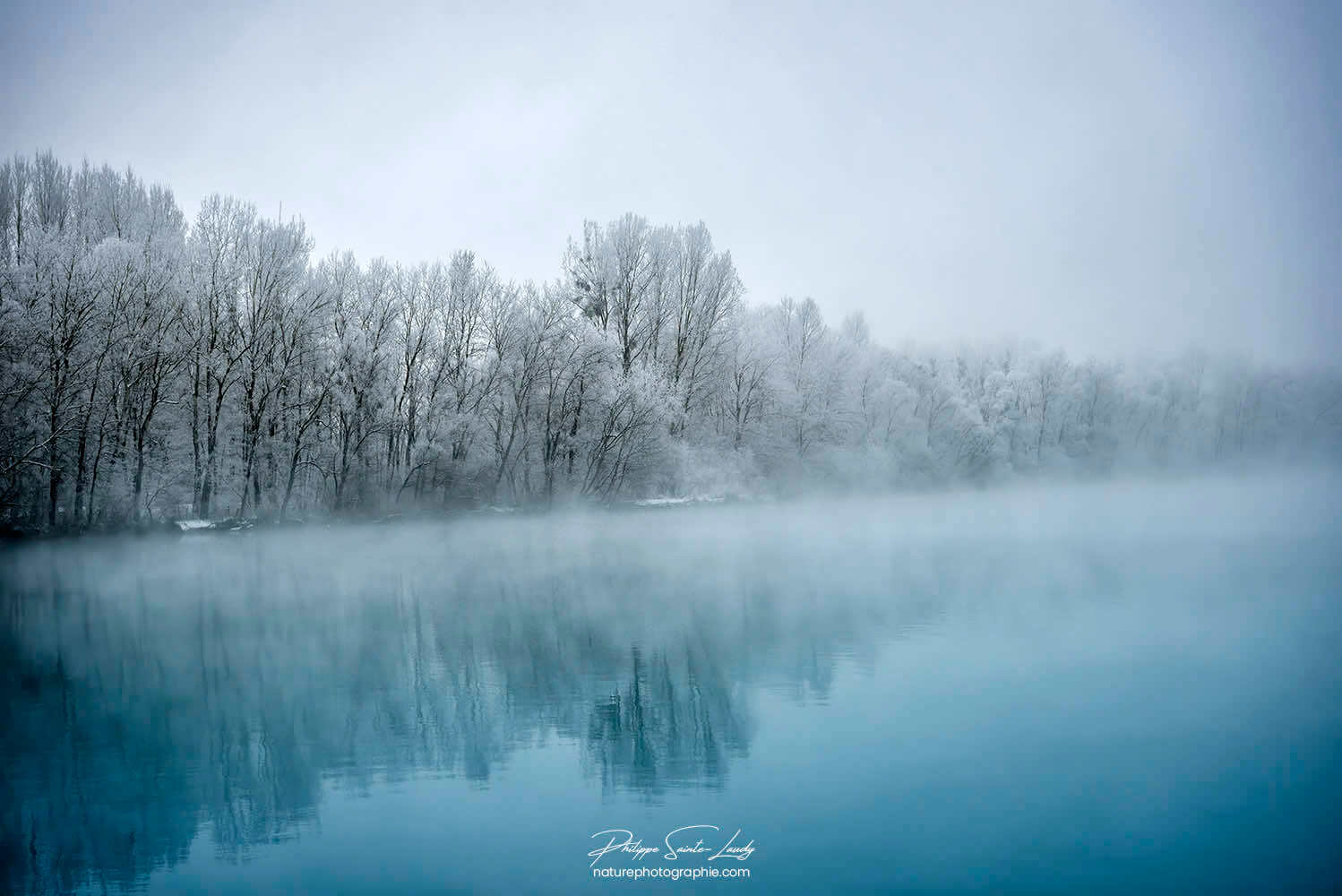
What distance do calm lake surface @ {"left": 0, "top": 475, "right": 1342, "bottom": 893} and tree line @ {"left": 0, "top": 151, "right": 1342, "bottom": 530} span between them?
11.4 metres

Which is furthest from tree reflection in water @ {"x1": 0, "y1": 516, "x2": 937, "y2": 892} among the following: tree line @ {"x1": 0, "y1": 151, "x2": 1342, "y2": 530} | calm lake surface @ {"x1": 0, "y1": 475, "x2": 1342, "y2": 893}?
tree line @ {"x1": 0, "y1": 151, "x2": 1342, "y2": 530}

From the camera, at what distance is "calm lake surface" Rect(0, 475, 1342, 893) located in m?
7.17

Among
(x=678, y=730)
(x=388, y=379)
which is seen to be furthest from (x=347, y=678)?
(x=388, y=379)

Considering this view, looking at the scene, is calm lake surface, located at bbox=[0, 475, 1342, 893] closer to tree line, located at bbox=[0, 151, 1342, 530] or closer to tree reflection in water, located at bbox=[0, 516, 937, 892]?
tree reflection in water, located at bbox=[0, 516, 937, 892]

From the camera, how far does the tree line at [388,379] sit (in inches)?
1204

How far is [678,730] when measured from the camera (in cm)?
1028

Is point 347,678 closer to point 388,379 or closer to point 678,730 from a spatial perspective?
point 678,730

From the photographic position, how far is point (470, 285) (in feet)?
141

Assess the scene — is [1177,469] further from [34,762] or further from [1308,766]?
[34,762]

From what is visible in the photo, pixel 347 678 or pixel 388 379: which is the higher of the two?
pixel 388 379

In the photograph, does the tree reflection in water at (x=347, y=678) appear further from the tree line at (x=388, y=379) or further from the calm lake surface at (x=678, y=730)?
the tree line at (x=388, y=379)

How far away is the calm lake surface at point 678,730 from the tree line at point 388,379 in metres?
11.4

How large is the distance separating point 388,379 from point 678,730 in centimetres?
3304

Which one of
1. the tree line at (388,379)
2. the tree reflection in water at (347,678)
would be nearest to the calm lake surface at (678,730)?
the tree reflection in water at (347,678)
